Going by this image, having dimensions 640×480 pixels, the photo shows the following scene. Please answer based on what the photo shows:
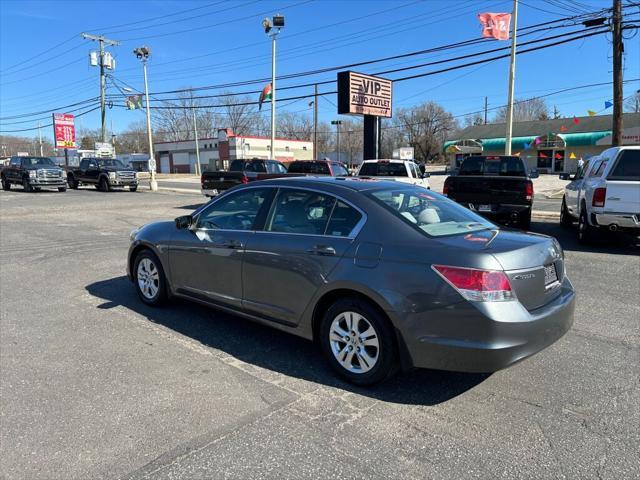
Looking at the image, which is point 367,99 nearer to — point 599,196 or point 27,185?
point 599,196

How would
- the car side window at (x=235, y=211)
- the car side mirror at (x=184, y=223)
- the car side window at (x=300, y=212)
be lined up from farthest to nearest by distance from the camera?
the car side mirror at (x=184, y=223) → the car side window at (x=235, y=211) → the car side window at (x=300, y=212)

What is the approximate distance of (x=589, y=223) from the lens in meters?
9.16

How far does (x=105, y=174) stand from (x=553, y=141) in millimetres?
42837

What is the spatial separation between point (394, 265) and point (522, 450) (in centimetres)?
137

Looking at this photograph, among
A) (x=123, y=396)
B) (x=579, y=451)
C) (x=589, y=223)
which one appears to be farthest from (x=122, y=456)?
(x=589, y=223)

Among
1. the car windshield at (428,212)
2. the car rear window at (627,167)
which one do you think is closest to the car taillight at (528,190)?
the car rear window at (627,167)

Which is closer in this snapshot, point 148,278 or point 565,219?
point 148,278

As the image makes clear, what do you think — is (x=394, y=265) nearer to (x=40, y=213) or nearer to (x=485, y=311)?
(x=485, y=311)

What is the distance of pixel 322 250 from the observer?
3.77m

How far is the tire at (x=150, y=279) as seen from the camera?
213 inches

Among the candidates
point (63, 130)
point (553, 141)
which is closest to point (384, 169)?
point (553, 141)

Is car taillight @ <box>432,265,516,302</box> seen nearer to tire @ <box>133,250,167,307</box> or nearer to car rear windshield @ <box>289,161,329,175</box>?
tire @ <box>133,250,167,307</box>

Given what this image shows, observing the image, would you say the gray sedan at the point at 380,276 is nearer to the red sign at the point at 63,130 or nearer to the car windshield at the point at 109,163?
the car windshield at the point at 109,163

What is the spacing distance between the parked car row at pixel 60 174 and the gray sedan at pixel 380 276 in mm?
24813
